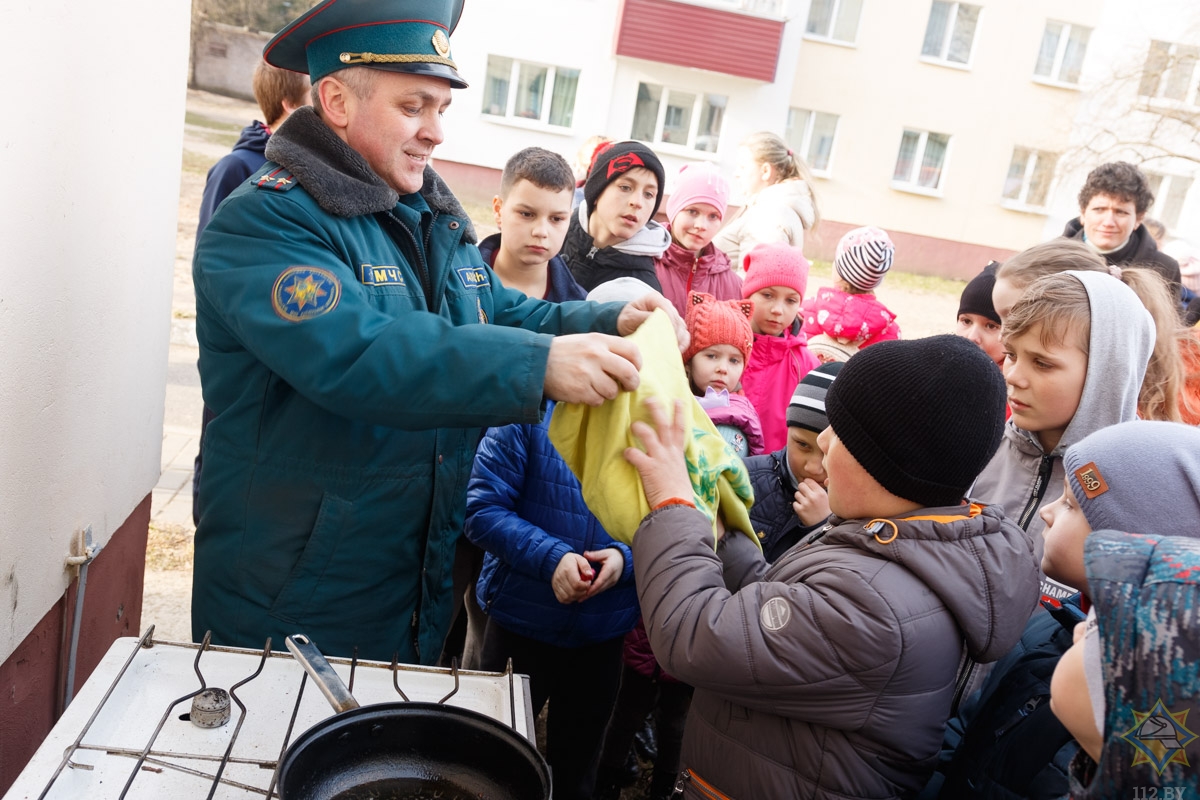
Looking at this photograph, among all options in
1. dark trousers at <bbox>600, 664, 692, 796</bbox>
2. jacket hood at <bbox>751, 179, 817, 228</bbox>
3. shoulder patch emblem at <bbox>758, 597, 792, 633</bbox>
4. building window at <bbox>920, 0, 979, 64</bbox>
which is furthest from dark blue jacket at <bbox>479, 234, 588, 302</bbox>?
building window at <bbox>920, 0, 979, 64</bbox>

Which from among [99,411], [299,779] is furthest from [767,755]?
[99,411]

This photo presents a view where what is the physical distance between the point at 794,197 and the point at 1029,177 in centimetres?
1836

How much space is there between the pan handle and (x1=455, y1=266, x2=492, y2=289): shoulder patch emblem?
90cm

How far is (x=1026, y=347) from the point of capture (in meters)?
2.47

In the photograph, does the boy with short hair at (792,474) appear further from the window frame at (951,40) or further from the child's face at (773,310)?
the window frame at (951,40)

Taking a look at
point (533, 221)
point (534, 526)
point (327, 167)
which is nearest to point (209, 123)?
point (533, 221)

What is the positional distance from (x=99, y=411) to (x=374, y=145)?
45.4 inches

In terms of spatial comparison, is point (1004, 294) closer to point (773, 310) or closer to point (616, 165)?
point (773, 310)

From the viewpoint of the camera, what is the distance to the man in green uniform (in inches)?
65.9

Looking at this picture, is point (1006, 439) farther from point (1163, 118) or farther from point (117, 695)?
point (1163, 118)

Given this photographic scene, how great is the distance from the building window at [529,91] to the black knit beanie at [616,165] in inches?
617

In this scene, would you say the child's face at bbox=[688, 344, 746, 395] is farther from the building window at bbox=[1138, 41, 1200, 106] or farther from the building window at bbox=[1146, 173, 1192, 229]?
the building window at bbox=[1146, 173, 1192, 229]

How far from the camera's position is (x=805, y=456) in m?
2.76

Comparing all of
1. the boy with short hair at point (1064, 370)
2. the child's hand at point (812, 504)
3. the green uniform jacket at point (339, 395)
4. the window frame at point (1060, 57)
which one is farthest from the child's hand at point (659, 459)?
the window frame at point (1060, 57)
